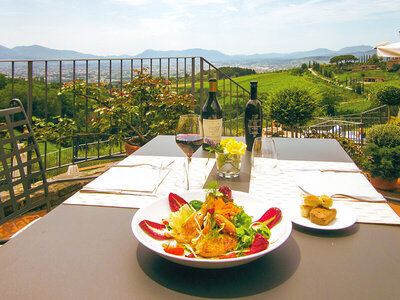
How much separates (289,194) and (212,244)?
490 mm

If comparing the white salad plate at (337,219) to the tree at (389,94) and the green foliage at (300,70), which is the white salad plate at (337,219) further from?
Answer: the green foliage at (300,70)

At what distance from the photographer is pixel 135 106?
3.51 meters

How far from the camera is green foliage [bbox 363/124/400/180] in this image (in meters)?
3.81

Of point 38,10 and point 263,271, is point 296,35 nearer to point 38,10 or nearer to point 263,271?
point 38,10

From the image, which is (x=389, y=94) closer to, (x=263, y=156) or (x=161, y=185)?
(x=263, y=156)

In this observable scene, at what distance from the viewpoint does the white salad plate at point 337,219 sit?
0.73 m

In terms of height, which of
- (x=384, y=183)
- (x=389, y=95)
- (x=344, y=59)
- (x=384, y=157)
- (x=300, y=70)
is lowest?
(x=384, y=183)

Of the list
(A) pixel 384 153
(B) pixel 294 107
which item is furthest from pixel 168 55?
(A) pixel 384 153

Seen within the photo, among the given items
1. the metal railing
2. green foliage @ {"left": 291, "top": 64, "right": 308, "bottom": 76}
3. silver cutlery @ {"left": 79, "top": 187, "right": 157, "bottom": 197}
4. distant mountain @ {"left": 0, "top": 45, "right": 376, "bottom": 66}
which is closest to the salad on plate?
silver cutlery @ {"left": 79, "top": 187, "right": 157, "bottom": 197}

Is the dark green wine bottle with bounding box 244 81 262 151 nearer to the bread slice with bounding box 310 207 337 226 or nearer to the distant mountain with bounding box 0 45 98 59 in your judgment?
the bread slice with bounding box 310 207 337 226

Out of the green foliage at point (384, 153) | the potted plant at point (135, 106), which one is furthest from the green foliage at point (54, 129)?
the green foliage at point (384, 153)

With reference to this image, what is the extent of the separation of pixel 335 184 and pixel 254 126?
522 millimetres

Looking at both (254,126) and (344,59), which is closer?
(254,126)

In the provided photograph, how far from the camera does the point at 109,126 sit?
11.6ft
